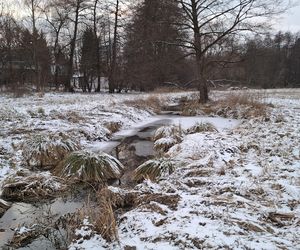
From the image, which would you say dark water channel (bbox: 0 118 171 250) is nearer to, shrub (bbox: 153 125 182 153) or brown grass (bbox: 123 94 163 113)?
shrub (bbox: 153 125 182 153)

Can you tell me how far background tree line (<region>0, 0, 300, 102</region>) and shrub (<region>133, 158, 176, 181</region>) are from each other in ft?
39.4

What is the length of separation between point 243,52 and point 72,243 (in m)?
15.7

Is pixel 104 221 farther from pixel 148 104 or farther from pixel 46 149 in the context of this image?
pixel 148 104

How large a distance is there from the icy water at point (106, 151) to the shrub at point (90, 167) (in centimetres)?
28

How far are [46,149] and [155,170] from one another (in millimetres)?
2629

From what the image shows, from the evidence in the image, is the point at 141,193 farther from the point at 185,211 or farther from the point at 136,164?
the point at 136,164

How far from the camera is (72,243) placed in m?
3.77

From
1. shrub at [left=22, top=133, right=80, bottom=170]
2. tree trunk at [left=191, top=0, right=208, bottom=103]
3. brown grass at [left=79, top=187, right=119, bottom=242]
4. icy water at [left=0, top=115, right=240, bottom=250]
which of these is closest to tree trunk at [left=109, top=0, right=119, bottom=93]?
tree trunk at [left=191, top=0, right=208, bottom=103]

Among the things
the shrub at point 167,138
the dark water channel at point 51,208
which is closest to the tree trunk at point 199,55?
the shrub at point 167,138

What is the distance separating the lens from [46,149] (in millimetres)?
Result: 7344

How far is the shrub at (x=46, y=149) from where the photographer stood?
7.10 meters

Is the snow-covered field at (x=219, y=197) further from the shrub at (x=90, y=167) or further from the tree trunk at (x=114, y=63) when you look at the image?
the tree trunk at (x=114, y=63)

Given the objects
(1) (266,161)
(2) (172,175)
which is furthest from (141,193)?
(1) (266,161)

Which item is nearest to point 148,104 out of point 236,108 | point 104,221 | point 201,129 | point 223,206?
point 236,108
